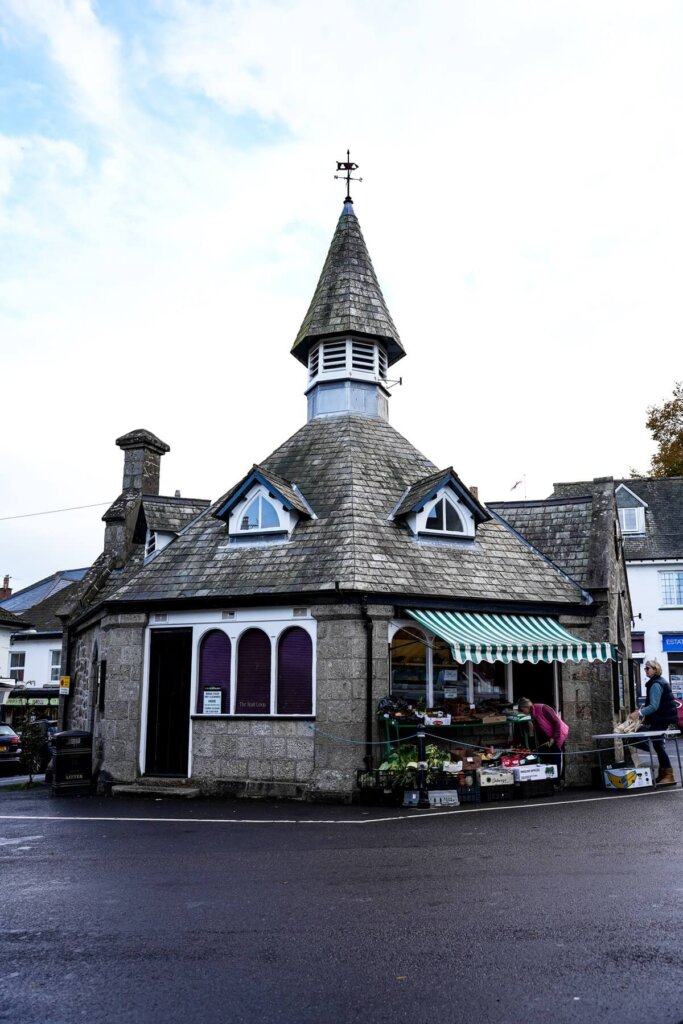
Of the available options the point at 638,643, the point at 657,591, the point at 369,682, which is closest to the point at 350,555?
the point at 369,682

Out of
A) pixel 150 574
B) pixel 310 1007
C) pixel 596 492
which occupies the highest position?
pixel 596 492

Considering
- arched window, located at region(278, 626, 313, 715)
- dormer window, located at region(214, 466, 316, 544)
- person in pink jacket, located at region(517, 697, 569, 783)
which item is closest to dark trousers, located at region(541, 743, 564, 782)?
person in pink jacket, located at region(517, 697, 569, 783)

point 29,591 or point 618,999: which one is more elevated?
point 29,591

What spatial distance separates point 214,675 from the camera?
15867mm

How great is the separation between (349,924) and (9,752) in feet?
63.4

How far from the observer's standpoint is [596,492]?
19531mm

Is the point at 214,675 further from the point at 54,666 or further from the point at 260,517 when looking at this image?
the point at 54,666

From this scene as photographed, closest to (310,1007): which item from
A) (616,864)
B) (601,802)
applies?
(616,864)

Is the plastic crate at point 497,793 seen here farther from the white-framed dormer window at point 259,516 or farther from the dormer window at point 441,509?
the white-framed dormer window at point 259,516

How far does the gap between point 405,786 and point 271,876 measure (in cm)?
549

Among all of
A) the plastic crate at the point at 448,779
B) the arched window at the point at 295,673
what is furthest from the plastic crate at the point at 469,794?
the arched window at the point at 295,673

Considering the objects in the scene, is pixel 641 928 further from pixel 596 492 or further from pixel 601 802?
pixel 596 492

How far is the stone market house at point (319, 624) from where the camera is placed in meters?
14.6

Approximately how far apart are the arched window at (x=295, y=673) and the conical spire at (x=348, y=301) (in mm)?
8381
